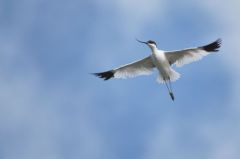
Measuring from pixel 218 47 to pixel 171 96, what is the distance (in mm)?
3272

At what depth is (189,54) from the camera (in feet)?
477

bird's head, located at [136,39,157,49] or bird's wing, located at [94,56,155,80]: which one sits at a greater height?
bird's head, located at [136,39,157,49]

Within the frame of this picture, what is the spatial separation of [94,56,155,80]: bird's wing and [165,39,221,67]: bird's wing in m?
1.23

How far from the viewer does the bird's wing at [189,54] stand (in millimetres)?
144750

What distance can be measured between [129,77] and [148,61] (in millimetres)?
1225

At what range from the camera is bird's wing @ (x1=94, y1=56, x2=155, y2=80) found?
14638cm

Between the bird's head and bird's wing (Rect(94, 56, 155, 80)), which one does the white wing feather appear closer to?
bird's wing (Rect(94, 56, 155, 80))

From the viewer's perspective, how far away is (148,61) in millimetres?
146250

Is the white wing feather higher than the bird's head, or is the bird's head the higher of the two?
the bird's head

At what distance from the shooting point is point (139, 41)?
145625 millimetres

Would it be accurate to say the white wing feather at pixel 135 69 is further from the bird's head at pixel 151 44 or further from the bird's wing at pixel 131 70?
the bird's head at pixel 151 44

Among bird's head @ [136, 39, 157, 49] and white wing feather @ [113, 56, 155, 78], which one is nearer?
bird's head @ [136, 39, 157, 49]

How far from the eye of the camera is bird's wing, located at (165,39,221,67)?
14475cm

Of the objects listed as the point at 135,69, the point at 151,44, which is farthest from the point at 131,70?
the point at 151,44
